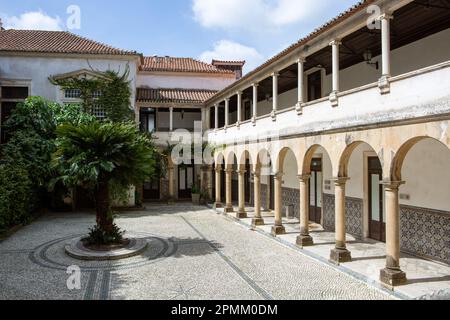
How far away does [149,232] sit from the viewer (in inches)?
589

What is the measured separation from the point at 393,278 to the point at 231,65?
25.5 metres

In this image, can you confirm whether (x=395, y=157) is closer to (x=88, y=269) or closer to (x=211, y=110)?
(x=88, y=269)

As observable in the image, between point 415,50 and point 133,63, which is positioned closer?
point 415,50

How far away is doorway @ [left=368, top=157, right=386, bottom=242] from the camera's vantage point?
480 inches

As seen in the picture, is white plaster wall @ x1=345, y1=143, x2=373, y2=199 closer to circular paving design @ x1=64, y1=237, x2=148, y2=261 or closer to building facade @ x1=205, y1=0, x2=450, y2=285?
building facade @ x1=205, y1=0, x2=450, y2=285

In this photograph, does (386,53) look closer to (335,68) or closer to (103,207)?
(335,68)

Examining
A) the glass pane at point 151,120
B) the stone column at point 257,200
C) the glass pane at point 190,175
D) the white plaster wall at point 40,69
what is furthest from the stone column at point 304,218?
the glass pane at point 151,120

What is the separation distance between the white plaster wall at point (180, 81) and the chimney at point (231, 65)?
232 centimetres

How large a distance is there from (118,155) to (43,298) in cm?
478

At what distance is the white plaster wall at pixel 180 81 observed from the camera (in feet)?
91.8

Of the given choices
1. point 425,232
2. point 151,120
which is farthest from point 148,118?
point 425,232

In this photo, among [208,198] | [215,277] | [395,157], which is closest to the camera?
[395,157]

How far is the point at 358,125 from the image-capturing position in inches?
378
